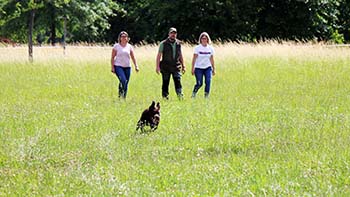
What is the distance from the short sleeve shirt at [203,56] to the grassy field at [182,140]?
794mm

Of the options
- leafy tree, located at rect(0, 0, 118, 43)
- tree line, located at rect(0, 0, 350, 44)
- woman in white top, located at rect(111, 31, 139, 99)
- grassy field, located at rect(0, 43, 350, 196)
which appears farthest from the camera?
tree line, located at rect(0, 0, 350, 44)

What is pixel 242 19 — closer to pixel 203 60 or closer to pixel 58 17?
pixel 58 17

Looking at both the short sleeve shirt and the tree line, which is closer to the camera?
the short sleeve shirt

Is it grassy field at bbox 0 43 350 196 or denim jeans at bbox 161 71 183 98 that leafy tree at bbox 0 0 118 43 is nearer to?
grassy field at bbox 0 43 350 196

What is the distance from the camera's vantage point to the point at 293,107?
14.8 metres

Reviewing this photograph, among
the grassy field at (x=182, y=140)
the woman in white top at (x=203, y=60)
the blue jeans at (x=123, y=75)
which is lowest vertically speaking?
the grassy field at (x=182, y=140)

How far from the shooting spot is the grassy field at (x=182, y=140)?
7785 millimetres

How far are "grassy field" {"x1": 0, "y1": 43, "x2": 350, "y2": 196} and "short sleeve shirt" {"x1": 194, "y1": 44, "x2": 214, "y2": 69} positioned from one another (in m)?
0.79

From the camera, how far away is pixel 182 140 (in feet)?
35.2

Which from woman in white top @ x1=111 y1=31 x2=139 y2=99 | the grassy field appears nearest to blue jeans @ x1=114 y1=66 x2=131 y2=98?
woman in white top @ x1=111 y1=31 x2=139 y2=99

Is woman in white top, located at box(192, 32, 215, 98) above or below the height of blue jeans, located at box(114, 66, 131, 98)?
above

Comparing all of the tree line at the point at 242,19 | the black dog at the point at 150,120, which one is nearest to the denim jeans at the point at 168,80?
the black dog at the point at 150,120

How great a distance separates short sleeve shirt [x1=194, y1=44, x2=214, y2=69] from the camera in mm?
17062

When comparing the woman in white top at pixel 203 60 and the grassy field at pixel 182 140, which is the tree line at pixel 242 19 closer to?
the grassy field at pixel 182 140
